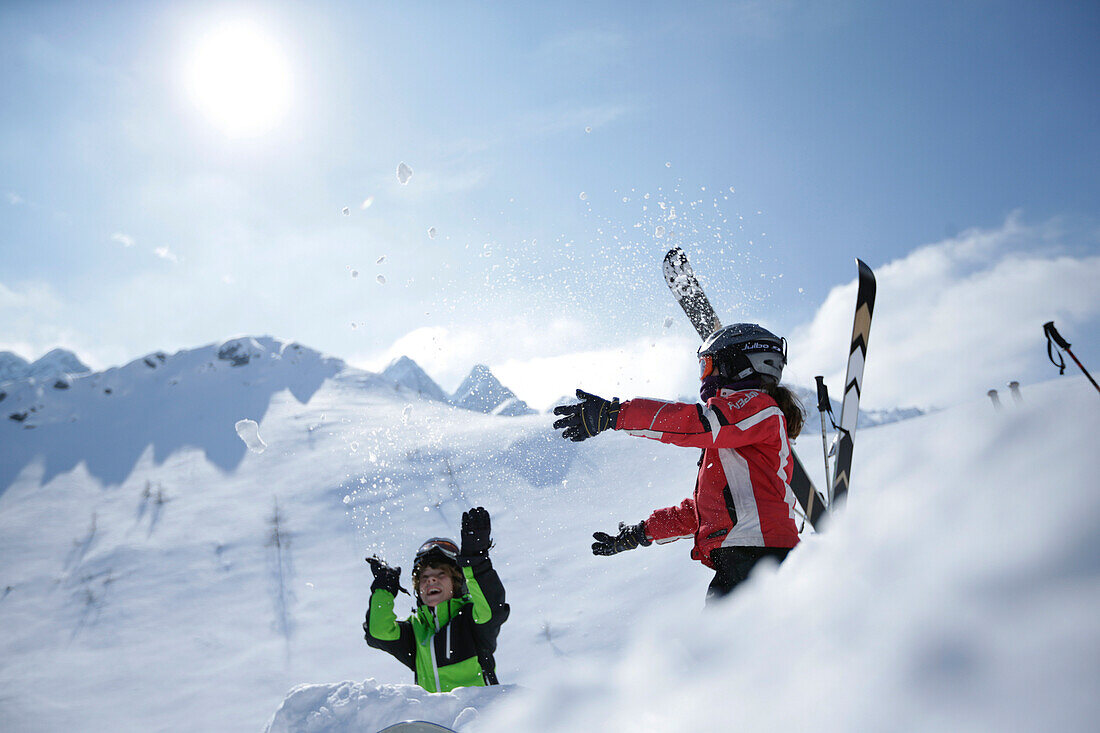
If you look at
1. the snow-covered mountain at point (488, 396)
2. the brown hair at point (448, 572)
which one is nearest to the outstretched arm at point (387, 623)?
the brown hair at point (448, 572)

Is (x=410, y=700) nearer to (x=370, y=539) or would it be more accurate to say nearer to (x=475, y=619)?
(x=475, y=619)

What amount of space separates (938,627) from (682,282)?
4.28 meters

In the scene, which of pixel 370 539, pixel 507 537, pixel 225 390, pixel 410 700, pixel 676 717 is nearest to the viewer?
pixel 676 717

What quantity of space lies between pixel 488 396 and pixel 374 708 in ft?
539

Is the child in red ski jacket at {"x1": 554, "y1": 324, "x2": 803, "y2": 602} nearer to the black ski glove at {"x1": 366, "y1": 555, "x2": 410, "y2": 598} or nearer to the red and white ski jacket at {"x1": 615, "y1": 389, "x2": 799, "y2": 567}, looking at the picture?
the red and white ski jacket at {"x1": 615, "y1": 389, "x2": 799, "y2": 567}

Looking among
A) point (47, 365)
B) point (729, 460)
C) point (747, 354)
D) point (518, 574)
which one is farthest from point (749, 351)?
point (47, 365)

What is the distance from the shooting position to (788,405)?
2.94 meters

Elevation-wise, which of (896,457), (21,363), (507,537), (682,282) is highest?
(21,363)

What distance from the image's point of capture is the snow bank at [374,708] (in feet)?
4.68

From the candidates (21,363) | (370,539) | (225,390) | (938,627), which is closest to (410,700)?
(938,627)

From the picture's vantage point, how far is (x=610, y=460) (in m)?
18.2

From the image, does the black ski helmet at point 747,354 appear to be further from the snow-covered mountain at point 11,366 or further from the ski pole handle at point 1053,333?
the snow-covered mountain at point 11,366

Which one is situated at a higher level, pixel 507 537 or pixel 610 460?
pixel 610 460

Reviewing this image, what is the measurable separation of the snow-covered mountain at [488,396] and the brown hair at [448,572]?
345 ft
